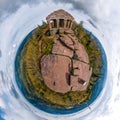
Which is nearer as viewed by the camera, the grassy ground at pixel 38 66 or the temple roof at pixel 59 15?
the temple roof at pixel 59 15

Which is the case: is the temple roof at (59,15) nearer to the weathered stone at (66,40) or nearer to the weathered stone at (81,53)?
the weathered stone at (66,40)

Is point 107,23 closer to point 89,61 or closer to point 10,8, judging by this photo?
point 89,61

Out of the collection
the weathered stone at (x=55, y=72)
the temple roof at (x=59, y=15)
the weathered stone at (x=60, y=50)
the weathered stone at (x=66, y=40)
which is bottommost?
the weathered stone at (x=55, y=72)

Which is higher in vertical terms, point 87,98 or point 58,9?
point 58,9

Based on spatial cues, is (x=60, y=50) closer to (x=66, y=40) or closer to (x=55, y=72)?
(x=66, y=40)

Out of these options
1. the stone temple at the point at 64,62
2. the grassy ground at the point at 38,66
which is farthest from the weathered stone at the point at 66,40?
the grassy ground at the point at 38,66

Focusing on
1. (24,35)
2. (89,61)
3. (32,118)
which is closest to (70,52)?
(89,61)

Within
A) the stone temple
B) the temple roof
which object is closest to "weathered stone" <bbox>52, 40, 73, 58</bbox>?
the stone temple
